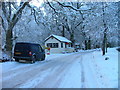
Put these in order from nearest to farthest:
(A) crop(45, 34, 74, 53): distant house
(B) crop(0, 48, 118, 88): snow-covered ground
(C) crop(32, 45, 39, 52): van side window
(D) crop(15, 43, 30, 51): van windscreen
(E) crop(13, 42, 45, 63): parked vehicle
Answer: (B) crop(0, 48, 118, 88): snow-covered ground
(E) crop(13, 42, 45, 63): parked vehicle
(D) crop(15, 43, 30, 51): van windscreen
(C) crop(32, 45, 39, 52): van side window
(A) crop(45, 34, 74, 53): distant house

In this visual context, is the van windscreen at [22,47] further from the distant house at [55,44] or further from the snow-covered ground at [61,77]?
the distant house at [55,44]

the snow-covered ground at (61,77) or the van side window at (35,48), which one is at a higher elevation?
the van side window at (35,48)

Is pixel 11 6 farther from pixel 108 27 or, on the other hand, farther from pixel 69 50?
pixel 69 50

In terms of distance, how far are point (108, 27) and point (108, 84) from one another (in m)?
11.4

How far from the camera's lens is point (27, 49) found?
39.6 ft

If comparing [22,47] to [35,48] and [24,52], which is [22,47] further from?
[35,48]

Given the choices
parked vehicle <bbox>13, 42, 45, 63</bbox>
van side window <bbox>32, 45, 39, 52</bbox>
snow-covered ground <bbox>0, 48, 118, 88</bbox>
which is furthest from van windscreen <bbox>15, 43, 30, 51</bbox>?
snow-covered ground <bbox>0, 48, 118, 88</bbox>

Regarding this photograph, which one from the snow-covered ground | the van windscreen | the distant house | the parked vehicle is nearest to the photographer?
the snow-covered ground

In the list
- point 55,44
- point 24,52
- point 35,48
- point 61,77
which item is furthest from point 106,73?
point 55,44

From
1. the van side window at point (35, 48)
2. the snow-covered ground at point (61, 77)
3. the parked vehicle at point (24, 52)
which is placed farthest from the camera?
the van side window at point (35, 48)

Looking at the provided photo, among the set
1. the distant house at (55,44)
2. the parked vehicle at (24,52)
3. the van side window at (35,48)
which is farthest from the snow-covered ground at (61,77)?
the distant house at (55,44)

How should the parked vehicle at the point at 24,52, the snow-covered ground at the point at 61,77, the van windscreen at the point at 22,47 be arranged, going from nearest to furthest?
the snow-covered ground at the point at 61,77 < the parked vehicle at the point at 24,52 < the van windscreen at the point at 22,47

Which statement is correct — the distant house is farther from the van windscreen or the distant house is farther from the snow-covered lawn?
the snow-covered lawn

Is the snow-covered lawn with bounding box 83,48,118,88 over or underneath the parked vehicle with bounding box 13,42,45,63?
underneath
